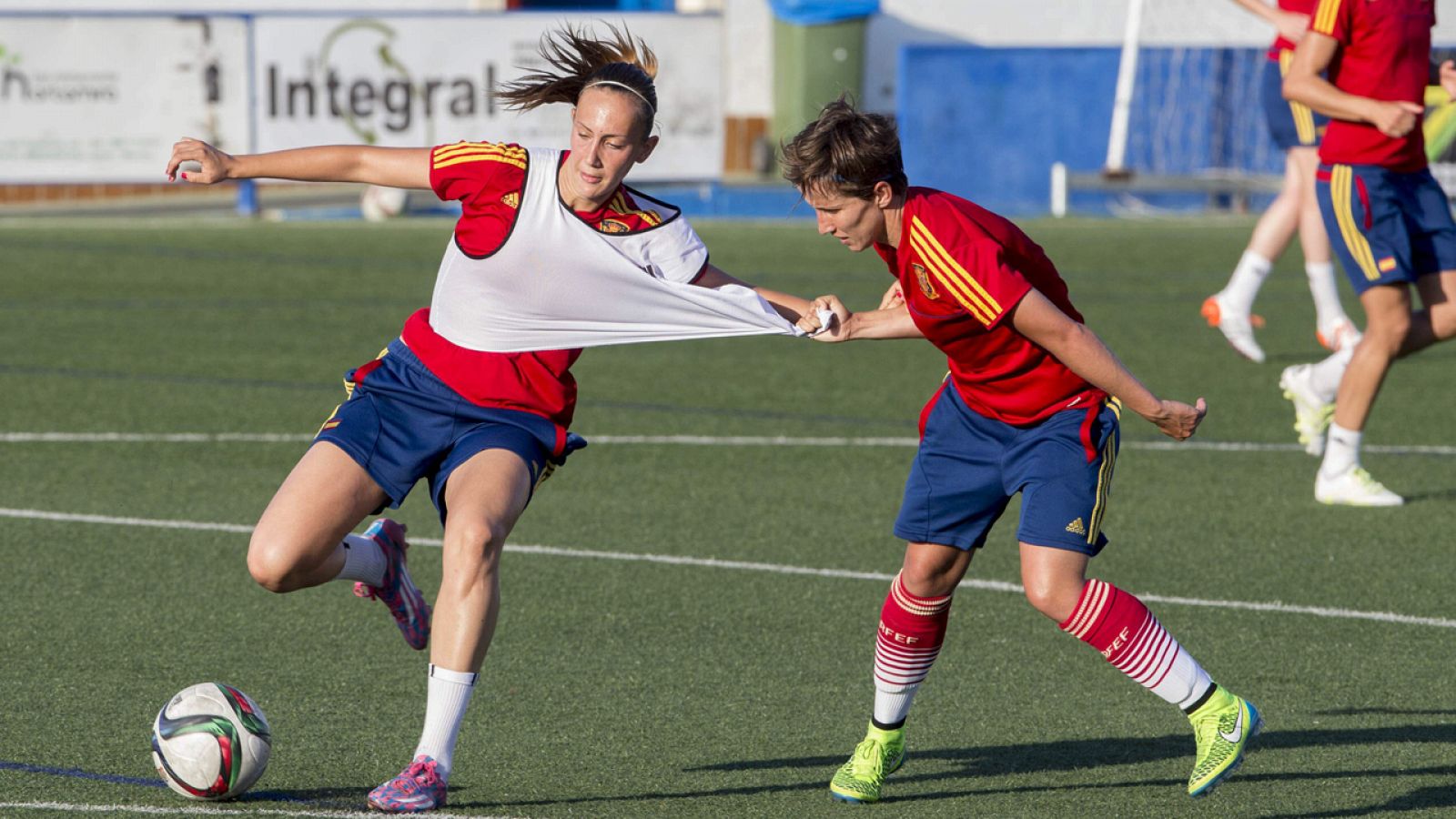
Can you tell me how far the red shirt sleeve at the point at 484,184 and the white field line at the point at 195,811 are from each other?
1.41 m

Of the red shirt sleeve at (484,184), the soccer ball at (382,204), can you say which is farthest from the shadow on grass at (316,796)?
the soccer ball at (382,204)

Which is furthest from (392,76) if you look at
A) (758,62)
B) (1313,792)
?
(1313,792)

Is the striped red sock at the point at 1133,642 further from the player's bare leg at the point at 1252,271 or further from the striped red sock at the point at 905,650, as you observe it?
the player's bare leg at the point at 1252,271

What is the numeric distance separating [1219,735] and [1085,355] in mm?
914

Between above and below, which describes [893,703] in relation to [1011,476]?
below

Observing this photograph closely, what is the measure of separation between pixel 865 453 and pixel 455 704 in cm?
492

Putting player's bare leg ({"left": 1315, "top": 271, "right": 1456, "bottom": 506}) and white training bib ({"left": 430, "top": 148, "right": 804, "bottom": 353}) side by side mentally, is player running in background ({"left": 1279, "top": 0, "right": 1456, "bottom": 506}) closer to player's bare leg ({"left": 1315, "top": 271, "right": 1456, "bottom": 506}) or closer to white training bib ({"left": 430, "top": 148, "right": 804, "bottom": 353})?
player's bare leg ({"left": 1315, "top": 271, "right": 1456, "bottom": 506})

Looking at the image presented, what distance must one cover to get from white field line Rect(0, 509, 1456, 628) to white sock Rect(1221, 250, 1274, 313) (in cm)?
467

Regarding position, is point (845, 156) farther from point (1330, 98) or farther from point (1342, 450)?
point (1342, 450)

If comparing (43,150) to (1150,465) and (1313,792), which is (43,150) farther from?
(1313,792)

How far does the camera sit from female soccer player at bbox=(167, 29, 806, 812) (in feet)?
15.7

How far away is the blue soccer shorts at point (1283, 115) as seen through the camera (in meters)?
10.2

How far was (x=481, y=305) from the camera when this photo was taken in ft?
16.2

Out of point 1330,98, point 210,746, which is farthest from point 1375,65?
point 210,746
